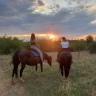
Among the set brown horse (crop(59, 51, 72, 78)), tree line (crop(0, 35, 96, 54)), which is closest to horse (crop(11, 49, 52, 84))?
brown horse (crop(59, 51, 72, 78))

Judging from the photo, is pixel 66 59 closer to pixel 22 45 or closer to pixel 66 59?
pixel 66 59

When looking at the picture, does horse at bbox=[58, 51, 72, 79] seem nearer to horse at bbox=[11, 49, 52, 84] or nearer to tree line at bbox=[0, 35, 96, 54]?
horse at bbox=[11, 49, 52, 84]

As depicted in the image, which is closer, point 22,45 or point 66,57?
point 66,57

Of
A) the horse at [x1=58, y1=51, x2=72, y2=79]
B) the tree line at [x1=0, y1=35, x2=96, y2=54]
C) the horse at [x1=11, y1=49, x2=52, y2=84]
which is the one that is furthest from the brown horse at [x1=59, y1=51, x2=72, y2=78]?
the tree line at [x1=0, y1=35, x2=96, y2=54]

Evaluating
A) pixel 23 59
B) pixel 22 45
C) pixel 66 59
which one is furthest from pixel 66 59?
pixel 22 45

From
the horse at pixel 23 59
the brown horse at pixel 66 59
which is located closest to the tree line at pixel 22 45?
the horse at pixel 23 59

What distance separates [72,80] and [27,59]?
2.39m

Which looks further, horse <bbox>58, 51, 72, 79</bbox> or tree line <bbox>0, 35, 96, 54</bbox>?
tree line <bbox>0, 35, 96, 54</bbox>

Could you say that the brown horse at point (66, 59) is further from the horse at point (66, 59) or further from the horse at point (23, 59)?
the horse at point (23, 59)

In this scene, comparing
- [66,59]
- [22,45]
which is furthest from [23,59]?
[22,45]

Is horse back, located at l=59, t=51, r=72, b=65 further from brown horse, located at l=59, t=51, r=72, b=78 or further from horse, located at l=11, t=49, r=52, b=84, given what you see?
horse, located at l=11, t=49, r=52, b=84

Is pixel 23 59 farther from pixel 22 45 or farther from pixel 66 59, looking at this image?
pixel 22 45

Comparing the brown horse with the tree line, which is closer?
the brown horse

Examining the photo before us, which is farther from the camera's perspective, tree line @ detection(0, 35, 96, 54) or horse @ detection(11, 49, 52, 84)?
tree line @ detection(0, 35, 96, 54)
